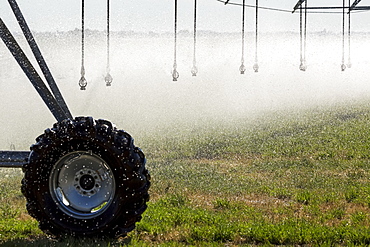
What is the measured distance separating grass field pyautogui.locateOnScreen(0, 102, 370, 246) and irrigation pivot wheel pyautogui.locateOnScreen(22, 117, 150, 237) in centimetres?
21

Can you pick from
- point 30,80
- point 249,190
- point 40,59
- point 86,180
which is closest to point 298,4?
point 249,190

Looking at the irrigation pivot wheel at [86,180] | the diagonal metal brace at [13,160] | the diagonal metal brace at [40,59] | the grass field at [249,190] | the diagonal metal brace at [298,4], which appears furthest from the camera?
the diagonal metal brace at [298,4]

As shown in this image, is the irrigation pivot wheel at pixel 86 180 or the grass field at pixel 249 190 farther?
the grass field at pixel 249 190

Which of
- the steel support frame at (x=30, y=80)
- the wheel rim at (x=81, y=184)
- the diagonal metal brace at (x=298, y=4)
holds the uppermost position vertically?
the diagonal metal brace at (x=298, y=4)

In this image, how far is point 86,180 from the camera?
613 centimetres

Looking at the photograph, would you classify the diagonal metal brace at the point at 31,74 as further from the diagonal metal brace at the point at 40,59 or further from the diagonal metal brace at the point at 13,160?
the diagonal metal brace at the point at 13,160

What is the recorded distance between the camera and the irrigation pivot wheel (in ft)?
19.5

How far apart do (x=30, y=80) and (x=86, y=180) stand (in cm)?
127

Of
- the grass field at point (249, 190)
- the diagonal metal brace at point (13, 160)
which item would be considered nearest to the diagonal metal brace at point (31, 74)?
the diagonal metal brace at point (13, 160)

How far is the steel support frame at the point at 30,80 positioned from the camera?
20.7ft

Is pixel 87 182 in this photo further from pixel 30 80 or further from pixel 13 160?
pixel 30 80

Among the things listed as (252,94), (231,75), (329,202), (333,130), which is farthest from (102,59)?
(329,202)

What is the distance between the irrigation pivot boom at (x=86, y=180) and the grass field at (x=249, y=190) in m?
0.19

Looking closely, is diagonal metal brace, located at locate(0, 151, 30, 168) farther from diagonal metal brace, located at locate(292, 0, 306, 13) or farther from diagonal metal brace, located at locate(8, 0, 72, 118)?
diagonal metal brace, located at locate(292, 0, 306, 13)
